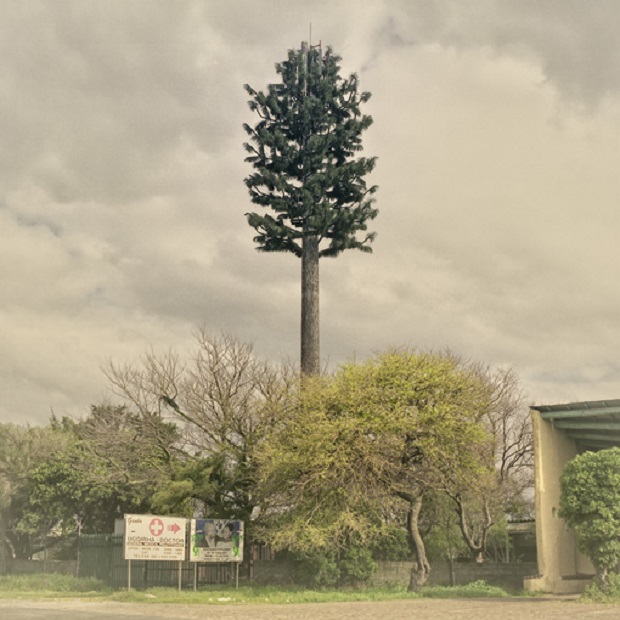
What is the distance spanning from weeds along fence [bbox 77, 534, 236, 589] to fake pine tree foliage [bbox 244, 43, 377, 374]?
15.7 meters

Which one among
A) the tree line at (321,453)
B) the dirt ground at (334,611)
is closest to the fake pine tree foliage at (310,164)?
the tree line at (321,453)

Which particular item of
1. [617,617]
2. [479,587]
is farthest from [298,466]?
[617,617]

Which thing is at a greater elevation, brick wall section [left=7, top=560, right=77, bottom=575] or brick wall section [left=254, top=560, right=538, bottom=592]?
brick wall section [left=254, top=560, right=538, bottom=592]

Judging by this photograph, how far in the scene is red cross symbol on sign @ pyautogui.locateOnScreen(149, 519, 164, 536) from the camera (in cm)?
3069

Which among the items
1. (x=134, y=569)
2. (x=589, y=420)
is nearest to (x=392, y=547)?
(x=589, y=420)

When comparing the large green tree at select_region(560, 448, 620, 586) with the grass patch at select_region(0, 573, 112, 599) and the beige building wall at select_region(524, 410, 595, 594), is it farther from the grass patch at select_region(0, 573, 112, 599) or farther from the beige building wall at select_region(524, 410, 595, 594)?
the grass patch at select_region(0, 573, 112, 599)

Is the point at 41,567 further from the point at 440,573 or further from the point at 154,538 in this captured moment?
the point at 440,573

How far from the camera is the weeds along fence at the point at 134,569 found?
35844 mm

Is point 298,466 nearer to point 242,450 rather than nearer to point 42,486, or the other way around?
point 242,450

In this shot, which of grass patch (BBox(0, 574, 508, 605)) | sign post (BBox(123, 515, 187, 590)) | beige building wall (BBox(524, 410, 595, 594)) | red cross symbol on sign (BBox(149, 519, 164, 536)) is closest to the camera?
grass patch (BBox(0, 574, 508, 605))

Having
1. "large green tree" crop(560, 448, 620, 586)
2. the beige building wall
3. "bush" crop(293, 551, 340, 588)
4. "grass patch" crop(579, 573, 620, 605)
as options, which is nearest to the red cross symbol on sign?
"bush" crop(293, 551, 340, 588)

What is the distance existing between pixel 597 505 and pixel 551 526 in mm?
5804

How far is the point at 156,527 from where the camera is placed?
101 feet

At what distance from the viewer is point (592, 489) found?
26.6 m
